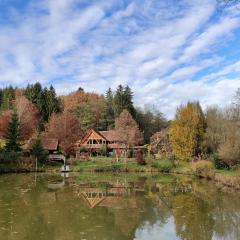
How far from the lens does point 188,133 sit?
4419 cm

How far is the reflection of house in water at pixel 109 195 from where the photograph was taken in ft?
71.5

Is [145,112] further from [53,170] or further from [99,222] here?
[99,222]

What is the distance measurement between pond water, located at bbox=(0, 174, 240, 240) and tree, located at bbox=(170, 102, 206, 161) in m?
13.9

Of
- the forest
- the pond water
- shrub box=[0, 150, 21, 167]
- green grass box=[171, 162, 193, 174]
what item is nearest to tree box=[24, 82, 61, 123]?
the forest

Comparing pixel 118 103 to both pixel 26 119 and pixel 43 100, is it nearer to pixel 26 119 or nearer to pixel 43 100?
pixel 43 100

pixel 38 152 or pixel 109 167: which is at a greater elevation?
pixel 38 152

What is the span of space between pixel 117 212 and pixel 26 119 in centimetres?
4206

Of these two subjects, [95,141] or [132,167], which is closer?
[132,167]

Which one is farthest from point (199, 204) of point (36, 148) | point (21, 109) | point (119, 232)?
point (21, 109)

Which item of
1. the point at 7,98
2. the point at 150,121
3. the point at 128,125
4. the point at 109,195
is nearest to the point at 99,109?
the point at 150,121

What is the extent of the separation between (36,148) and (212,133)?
1987cm

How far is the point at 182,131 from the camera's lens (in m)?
44.5

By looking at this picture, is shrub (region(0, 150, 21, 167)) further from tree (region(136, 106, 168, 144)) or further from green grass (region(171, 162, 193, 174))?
tree (region(136, 106, 168, 144))

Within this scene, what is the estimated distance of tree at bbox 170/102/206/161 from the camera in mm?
44062
